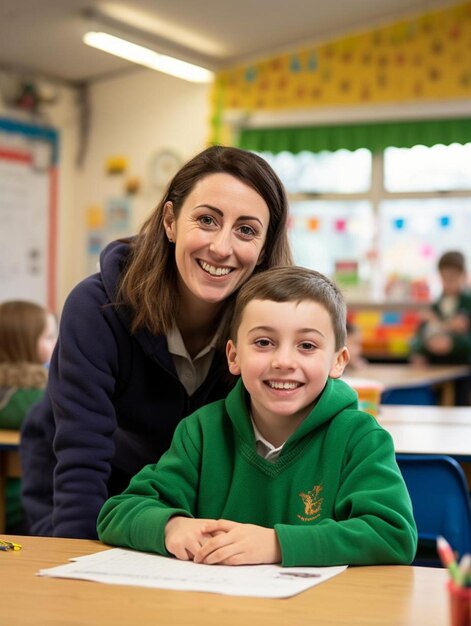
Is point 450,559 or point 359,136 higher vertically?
point 359,136

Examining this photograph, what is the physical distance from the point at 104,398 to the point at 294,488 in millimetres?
521

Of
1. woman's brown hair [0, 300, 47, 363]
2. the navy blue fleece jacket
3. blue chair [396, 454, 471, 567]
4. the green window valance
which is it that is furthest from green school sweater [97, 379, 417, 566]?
the green window valance

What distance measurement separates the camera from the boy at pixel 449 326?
6.58 m

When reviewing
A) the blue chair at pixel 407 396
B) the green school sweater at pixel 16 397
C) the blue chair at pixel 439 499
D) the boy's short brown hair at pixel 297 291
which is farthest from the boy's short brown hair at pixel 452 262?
the boy's short brown hair at pixel 297 291

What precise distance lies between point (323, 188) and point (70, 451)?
658 cm

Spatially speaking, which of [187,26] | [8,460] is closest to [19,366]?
[8,460]

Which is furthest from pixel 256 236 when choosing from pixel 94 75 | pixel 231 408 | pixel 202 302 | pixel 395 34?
pixel 94 75

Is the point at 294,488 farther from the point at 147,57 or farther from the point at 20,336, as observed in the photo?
the point at 147,57

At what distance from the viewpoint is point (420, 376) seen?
18.2 ft

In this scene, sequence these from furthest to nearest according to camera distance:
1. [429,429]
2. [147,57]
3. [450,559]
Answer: [147,57] < [429,429] < [450,559]

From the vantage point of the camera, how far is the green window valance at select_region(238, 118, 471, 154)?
7.76 meters

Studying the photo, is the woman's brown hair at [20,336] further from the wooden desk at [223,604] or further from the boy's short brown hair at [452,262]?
the boy's short brown hair at [452,262]

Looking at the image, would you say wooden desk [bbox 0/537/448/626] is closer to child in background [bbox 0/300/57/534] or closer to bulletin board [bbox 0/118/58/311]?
child in background [bbox 0/300/57/534]

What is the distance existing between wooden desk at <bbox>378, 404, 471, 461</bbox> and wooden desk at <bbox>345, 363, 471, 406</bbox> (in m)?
1.17
